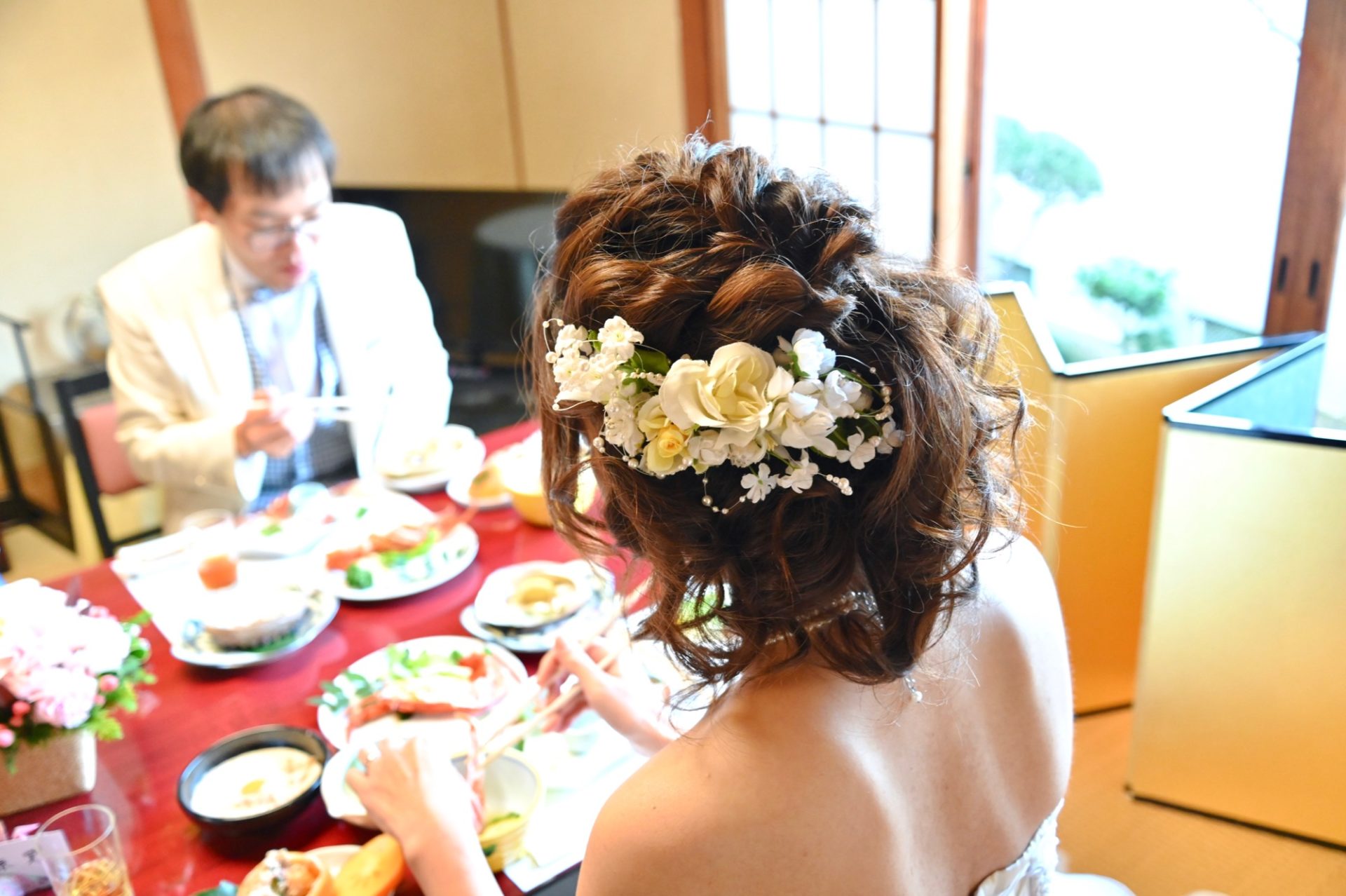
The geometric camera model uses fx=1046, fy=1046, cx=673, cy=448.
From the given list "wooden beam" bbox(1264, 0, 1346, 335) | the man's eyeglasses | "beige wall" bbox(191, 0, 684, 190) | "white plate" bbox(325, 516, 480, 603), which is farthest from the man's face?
"wooden beam" bbox(1264, 0, 1346, 335)

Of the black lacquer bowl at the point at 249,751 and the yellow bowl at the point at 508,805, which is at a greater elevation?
the black lacquer bowl at the point at 249,751

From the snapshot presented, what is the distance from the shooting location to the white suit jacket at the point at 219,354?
228 centimetres

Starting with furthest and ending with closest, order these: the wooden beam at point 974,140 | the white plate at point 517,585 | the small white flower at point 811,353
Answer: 1. the wooden beam at point 974,140
2. the white plate at point 517,585
3. the small white flower at point 811,353

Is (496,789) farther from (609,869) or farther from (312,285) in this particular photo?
(312,285)

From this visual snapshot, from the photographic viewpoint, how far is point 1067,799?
1683mm

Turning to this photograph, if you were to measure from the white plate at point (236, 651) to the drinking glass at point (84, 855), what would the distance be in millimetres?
401

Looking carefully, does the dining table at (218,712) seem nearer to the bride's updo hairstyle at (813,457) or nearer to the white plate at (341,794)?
the white plate at (341,794)

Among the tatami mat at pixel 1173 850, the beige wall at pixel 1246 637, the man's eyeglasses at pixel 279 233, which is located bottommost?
the tatami mat at pixel 1173 850

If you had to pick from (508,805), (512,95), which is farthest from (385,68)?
(508,805)

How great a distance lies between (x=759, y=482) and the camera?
32.5 inches

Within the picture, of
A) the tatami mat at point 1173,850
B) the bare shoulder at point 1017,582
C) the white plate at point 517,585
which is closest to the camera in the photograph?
the bare shoulder at point 1017,582

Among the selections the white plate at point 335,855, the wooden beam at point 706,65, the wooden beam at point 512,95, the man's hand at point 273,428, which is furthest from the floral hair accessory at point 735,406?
the wooden beam at point 512,95

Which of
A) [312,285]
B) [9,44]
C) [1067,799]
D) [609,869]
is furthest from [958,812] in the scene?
[9,44]

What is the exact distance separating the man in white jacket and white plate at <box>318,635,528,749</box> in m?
0.78
